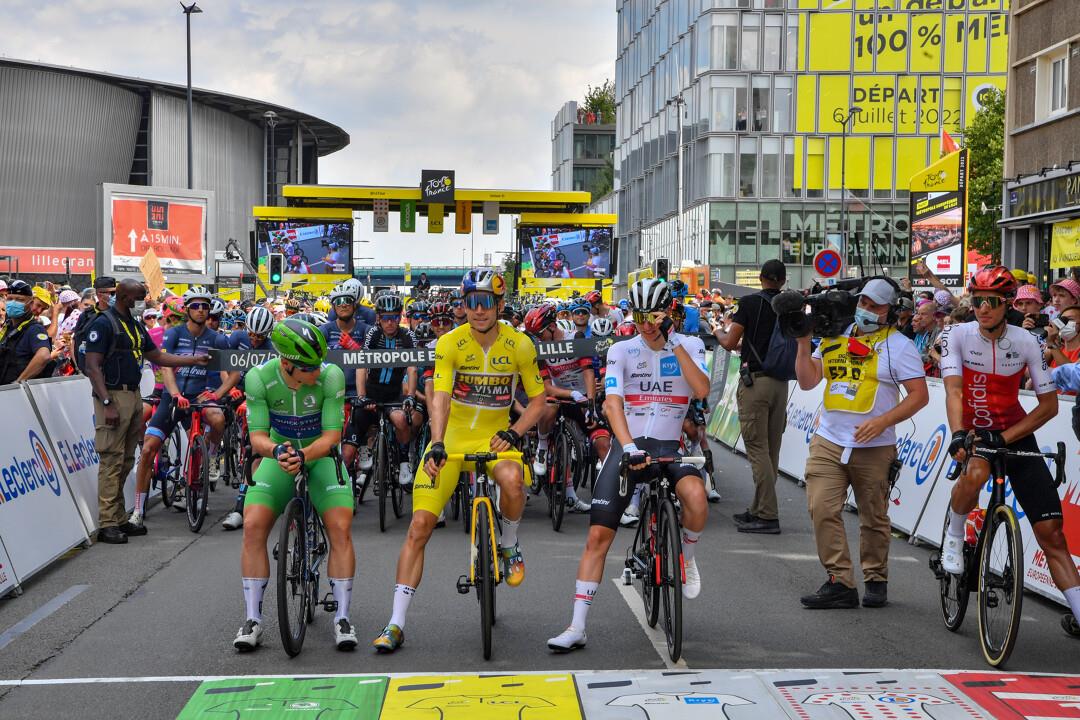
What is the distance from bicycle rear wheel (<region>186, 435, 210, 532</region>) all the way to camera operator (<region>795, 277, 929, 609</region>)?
18.4 ft

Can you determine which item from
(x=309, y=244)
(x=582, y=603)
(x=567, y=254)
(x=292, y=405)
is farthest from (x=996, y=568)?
(x=309, y=244)

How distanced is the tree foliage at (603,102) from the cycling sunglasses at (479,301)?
436 feet

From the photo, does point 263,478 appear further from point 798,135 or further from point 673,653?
point 798,135

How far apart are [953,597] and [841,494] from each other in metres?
0.92

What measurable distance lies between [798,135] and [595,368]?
56371mm

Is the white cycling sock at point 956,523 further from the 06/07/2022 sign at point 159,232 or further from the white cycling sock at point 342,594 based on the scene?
the 06/07/2022 sign at point 159,232

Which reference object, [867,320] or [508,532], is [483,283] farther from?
[867,320]

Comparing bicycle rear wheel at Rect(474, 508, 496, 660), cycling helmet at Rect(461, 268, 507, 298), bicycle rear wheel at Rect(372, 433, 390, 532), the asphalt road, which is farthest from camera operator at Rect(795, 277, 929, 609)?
bicycle rear wheel at Rect(372, 433, 390, 532)

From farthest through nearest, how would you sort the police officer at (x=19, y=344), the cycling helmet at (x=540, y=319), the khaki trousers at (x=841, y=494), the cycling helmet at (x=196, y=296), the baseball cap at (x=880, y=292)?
the police officer at (x=19, y=344)
the cycling helmet at (x=540, y=319)
the cycling helmet at (x=196, y=296)
the khaki trousers at (x=841, y=494)
the baseball cap at (x=880, y=292)

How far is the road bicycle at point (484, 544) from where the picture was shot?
256 inches

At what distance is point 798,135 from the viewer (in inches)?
2625

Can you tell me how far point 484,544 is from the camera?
21.5 feet

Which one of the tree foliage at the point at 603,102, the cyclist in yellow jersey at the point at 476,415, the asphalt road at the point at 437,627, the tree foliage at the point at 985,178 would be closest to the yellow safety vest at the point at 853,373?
the asphalt road at the point at 437,627

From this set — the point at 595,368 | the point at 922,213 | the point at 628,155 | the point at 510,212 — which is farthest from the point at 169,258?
the point at 628,155
